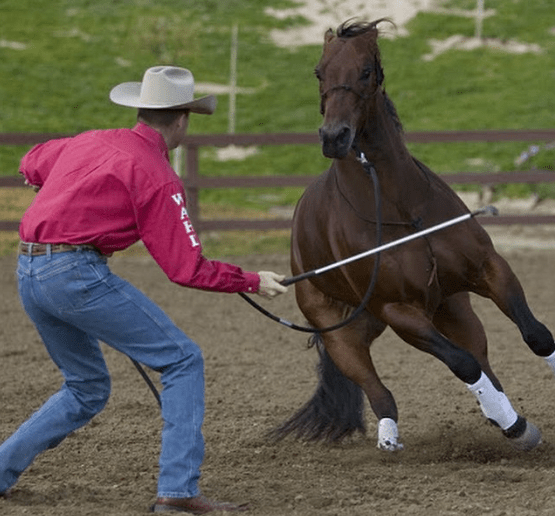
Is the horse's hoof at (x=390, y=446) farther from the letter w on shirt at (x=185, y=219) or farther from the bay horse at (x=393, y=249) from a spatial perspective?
the letter w on shirt at (x=185, y=219)

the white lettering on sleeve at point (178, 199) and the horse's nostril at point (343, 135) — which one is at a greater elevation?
the white lettering on sleeve at point (178, 199)

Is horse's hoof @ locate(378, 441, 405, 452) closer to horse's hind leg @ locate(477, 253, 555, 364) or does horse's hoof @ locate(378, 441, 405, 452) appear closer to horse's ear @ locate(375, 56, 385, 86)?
horse's hind leg @ locate(477, 253, 555, 364)

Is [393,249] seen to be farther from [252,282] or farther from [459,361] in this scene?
[252,282]

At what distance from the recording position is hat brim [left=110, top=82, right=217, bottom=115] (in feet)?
13.7

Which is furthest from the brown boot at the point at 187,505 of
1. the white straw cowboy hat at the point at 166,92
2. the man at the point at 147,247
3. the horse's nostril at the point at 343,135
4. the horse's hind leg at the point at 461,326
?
the horse's hind leg at the point at 461,326

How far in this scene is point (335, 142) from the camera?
468 centimetres

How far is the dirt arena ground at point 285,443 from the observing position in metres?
4.45

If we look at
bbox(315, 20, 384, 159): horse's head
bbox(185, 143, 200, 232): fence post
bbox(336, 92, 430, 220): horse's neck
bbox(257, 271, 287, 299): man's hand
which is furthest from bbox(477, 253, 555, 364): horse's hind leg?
bbox(185, 143, 200, 232): fence post

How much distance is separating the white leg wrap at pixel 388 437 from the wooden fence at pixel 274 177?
7677mm

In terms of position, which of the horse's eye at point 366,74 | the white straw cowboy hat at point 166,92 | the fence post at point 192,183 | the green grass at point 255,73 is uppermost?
the white straw cowboy hat at point 166,92

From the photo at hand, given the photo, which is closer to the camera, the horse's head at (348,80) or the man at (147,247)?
the man at (147,247)

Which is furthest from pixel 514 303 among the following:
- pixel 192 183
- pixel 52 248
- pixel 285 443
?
pixel 192 183

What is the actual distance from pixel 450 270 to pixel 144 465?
1665mm

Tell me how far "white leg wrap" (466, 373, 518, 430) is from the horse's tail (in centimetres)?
100
